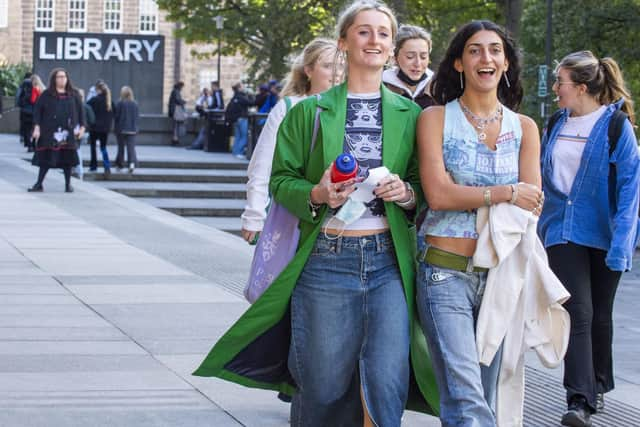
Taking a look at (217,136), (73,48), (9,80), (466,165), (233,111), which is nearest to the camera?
(466,165)

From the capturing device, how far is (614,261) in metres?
6.14

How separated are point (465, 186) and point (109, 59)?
108 ft

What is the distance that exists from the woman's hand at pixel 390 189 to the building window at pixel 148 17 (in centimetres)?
7235

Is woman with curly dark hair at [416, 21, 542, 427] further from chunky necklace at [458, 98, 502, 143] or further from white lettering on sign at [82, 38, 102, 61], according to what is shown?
white lettering on sign at [82, 38, 102, 61]

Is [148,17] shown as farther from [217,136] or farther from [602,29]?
[602,29]

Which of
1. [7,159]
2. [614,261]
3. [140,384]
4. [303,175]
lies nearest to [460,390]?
[303,175]

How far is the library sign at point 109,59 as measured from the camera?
118 feet

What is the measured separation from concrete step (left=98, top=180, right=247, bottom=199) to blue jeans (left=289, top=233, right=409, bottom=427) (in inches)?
713

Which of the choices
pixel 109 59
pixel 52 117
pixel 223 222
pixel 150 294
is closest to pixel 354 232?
pixel 150 294

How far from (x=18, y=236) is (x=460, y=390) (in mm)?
9889

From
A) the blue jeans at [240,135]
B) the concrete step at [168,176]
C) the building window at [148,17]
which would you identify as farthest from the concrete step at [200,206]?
the building window at [148,17]

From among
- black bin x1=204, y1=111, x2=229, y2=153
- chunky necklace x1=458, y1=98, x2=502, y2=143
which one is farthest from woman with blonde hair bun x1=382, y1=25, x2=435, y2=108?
black bin x1=204, y1=111, x2=229, y2=153

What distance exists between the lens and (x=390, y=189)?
14.0 feet

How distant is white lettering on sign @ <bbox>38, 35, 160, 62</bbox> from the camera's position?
36031 mm
